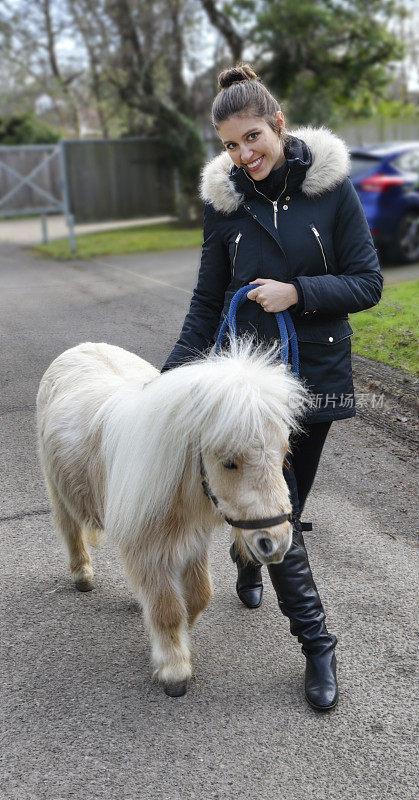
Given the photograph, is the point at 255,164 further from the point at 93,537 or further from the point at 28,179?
the point at 28,179

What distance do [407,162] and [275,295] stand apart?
971cm

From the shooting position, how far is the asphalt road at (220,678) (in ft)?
7.91

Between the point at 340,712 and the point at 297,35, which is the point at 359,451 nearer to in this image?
the point at 340,712

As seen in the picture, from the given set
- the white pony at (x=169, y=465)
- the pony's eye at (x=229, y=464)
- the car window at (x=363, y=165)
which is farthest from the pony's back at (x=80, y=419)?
the car window at (x=363, y=165)

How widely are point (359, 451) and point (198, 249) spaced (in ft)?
29.5

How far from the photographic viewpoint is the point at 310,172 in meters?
2.60

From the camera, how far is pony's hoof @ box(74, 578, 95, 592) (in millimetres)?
3539

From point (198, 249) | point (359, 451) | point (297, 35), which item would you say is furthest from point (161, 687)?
point (297, 35)

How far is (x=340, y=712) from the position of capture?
2.70m

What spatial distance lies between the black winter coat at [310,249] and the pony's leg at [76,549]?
1184mm

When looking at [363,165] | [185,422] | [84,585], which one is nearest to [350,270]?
[185,422]

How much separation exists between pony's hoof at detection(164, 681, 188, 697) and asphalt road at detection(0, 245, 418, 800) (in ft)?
0.10

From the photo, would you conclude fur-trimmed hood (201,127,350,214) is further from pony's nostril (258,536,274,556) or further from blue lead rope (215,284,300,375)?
pony's nostril (258,536,274,556)

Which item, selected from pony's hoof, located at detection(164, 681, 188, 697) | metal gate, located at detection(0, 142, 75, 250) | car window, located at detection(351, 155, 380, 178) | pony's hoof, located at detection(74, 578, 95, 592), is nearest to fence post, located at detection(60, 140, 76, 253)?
metal gate, located at detection(0, 142, 75, 250)
